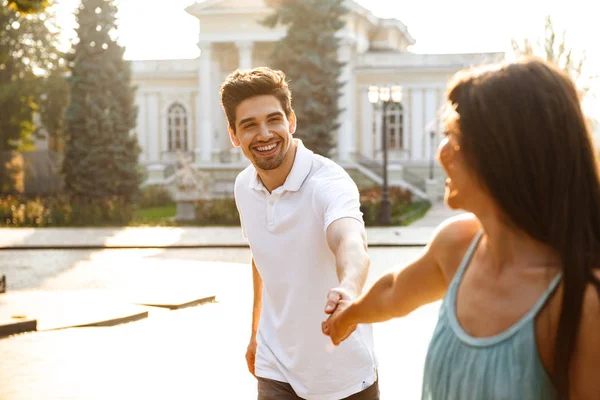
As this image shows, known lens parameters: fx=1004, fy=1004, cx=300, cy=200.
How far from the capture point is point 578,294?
1682mm

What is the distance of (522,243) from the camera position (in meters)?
1.83

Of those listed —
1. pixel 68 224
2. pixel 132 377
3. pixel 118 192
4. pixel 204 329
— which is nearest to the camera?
pixel 132 377

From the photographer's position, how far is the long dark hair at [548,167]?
1703 millimetres

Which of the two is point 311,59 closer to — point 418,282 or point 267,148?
point 267,148

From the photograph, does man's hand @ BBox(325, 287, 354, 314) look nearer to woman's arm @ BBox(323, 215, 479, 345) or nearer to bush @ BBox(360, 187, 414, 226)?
woman's arm @ BBox(323, 215, 479, 345)

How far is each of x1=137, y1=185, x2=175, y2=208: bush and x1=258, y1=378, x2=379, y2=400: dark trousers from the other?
1565 inches

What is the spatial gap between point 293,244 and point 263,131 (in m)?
0.48

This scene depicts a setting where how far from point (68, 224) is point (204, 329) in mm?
23137

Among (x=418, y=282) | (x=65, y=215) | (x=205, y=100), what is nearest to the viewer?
(x=418, y=282)

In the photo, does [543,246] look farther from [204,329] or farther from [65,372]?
[204,329]

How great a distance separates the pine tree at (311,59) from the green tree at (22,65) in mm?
19217

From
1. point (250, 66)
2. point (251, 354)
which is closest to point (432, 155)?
point (250, 66)

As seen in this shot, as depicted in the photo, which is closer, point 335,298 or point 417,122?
point 335,298

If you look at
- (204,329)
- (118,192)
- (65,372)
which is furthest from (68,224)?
(65,372)
